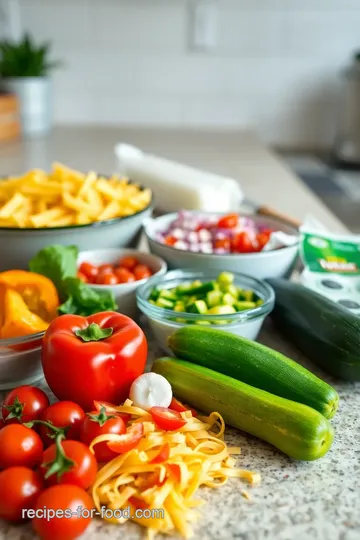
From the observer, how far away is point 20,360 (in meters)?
0.92

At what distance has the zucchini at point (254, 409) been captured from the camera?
781 mm

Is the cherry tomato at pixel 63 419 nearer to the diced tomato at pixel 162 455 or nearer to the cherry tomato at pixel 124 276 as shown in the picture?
the diced tomato at pixel 162 455

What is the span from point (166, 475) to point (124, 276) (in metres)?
0.49

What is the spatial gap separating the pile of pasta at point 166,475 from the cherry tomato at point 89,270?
15.5 inches

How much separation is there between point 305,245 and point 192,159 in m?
1.18

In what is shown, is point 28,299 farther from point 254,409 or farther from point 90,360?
point 254,409

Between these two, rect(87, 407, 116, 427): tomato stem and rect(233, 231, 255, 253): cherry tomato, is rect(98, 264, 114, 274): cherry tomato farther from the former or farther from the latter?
rect(87, 407, 116, 427): tomato stem

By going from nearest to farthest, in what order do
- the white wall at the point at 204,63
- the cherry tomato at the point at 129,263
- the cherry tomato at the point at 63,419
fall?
the cherry tomato at the point at 63,419
the cherry tomato at the point at 129,263
the white wall at the point at 204,63

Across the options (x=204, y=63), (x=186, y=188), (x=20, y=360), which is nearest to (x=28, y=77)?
(x=204, y=63)

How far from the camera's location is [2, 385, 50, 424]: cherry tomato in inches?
30.9

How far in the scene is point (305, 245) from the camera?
131cm

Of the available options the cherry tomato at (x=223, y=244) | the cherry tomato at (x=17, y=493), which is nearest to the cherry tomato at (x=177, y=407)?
the cherry tomato at (x=17, y=493)

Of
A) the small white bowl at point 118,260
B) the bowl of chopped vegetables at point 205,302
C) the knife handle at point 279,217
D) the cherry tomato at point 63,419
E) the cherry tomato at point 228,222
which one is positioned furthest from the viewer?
the knife handle at point 279,217

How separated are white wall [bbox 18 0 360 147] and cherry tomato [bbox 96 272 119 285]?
200 cm
